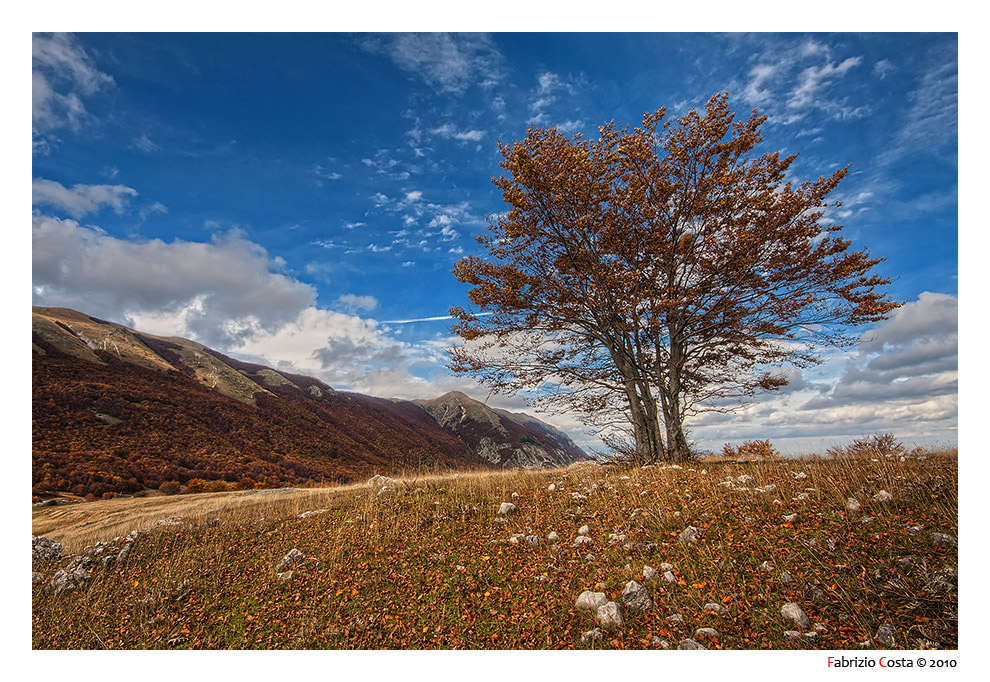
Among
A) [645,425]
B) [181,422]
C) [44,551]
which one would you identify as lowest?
[181,422]

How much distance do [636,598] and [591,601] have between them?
51cm

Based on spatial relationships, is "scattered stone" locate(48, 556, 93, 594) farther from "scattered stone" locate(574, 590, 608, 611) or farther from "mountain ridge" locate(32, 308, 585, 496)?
"mountain ridge" locate(32, 308, 585, 496)

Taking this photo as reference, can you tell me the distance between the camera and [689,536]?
576 cm

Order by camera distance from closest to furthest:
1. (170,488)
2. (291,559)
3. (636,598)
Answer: (636,598) → (291,559) → (170,488)

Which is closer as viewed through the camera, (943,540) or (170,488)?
(943,540)

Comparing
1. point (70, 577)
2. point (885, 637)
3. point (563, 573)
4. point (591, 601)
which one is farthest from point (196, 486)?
point (885, 637)

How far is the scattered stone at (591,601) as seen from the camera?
450cm

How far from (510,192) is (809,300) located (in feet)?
30.4

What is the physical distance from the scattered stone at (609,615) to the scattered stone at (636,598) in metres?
0.18

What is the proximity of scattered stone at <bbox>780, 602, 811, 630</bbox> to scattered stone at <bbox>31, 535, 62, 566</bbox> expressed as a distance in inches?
525

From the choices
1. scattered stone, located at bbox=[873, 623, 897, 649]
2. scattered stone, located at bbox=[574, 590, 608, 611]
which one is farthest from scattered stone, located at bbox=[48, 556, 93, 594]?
scattered stone, located at bbox=[873, 623, 897, 649]

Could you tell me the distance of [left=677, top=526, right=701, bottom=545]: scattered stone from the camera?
223 inches

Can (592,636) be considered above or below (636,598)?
below

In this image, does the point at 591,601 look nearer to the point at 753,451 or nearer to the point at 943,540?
the point at 943,540
